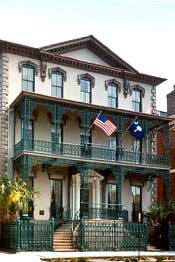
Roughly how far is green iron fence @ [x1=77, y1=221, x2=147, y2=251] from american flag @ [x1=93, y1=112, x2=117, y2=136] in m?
5.13

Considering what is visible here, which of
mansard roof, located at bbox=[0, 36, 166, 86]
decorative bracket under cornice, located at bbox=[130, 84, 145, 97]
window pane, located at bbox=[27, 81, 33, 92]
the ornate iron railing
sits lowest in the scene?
the ornate iron railing

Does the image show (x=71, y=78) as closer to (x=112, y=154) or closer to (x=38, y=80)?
(x=38, y=80)

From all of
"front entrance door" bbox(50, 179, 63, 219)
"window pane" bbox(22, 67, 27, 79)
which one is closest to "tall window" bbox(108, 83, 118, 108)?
"window pane" bbox(22, 67, 27, 79)

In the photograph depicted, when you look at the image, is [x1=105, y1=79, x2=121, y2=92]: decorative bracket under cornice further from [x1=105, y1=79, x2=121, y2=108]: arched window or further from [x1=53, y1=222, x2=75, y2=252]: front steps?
[x1=53, y1=222, x2=75, y2=252]: front steps

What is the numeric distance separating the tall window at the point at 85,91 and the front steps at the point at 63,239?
7.91m

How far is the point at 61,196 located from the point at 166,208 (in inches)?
238

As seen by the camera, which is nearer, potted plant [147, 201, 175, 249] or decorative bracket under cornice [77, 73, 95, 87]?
potted plant [147, 201, 175, 249]

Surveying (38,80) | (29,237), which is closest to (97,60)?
(38,80)

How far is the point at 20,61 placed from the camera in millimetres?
32969

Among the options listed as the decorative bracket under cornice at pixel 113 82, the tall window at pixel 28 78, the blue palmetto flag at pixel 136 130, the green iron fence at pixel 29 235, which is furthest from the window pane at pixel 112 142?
the green iron fence at pixel 29 235

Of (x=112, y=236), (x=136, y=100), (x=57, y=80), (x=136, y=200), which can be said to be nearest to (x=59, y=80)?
(x=57, y=80)

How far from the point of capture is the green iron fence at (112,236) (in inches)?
1176

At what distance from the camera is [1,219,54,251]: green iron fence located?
2780 cm

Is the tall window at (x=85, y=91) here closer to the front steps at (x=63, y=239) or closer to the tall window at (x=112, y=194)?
the tall window at (x=112, y=194)
